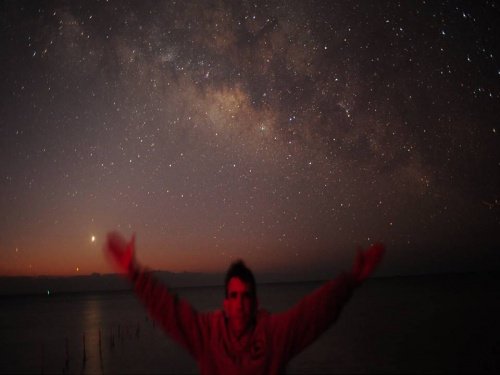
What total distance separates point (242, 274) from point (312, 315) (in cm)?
60

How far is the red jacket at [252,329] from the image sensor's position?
2893mm

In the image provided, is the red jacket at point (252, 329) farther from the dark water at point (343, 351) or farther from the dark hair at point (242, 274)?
the dark water at point (343, 351)

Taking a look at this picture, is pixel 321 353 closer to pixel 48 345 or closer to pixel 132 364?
pixel 132 364

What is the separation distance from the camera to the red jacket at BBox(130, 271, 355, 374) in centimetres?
289

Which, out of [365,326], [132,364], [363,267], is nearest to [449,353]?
[365,326]

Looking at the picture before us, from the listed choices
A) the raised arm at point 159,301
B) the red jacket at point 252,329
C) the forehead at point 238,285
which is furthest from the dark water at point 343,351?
the forehead at point 238,285

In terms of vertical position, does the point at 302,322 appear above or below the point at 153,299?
below

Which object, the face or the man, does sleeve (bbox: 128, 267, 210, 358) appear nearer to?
the man

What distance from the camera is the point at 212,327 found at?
9.83 ft

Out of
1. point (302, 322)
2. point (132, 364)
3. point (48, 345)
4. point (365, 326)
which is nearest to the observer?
point (302, 322)

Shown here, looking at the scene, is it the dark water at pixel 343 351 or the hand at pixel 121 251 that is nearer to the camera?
the hand at pixel 121 251

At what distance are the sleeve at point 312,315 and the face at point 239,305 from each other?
0.67ft

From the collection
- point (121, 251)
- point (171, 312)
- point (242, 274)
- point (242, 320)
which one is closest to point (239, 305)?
point (242, 320)

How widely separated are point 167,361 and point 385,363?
65.8ft
